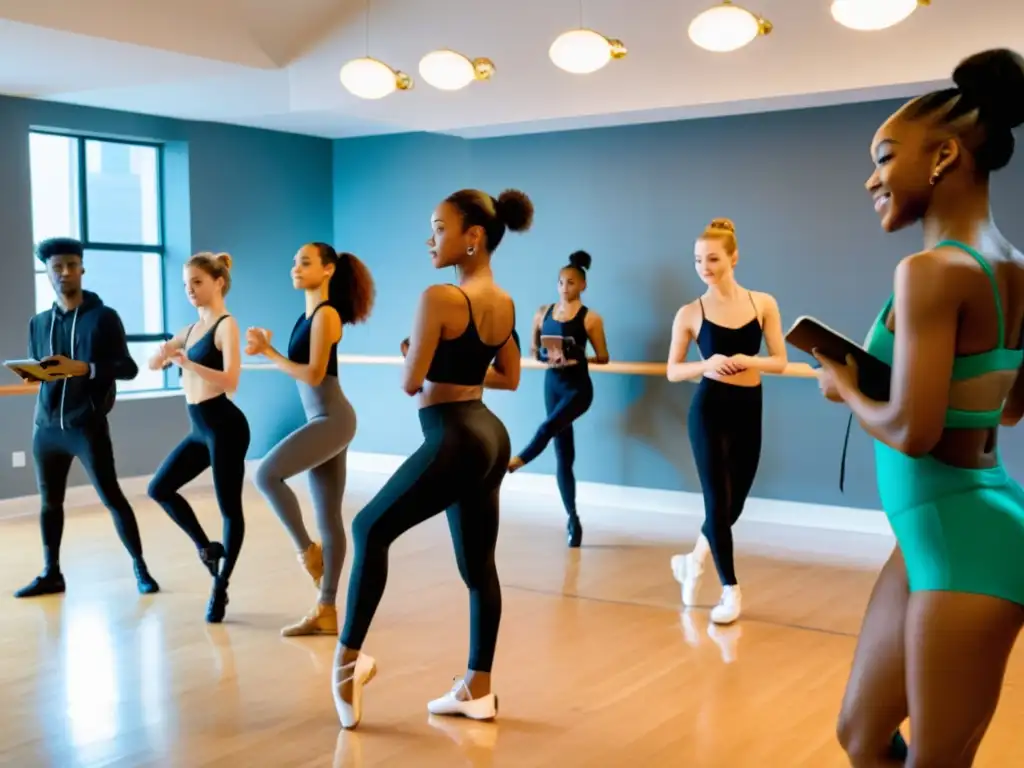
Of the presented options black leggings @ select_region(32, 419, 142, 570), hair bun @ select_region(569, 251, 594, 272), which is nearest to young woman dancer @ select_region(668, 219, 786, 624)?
hair bun @ select_region(569, 251, 594, 272)

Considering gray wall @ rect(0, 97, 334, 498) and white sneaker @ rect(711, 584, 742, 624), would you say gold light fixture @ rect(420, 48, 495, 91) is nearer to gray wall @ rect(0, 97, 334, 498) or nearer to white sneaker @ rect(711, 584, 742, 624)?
gray wall @ rect(0, 97, 334, 498)

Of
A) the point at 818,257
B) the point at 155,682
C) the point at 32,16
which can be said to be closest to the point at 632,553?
the point at 818,257

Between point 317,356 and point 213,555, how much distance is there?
0.97 metres

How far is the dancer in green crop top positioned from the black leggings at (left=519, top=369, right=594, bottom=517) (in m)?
4.20

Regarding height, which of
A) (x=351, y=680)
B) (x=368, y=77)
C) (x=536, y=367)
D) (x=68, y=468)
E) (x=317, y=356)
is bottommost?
(x=351, y=680)

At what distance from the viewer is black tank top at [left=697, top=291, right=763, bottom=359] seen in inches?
177

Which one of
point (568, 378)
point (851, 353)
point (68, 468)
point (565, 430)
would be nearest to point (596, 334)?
point (568, 378)

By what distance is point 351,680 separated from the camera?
10.8 ft

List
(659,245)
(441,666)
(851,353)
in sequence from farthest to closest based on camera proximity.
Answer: (659,245) < (441,666) < (851,353)

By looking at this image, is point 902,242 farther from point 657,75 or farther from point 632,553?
point 632,553

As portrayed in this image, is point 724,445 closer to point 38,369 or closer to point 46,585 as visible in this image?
point 38,369

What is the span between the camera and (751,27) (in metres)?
4.91

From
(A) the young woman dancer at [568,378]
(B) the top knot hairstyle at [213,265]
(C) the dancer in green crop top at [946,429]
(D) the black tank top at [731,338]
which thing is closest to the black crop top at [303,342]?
(B) the top knot hairstyle at [213,265]

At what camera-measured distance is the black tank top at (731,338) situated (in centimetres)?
449
